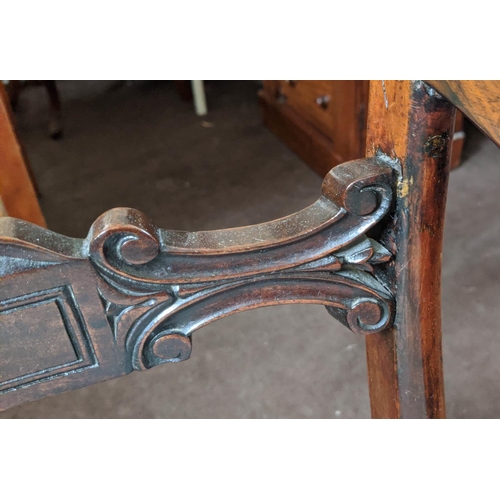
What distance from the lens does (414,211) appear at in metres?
0.52

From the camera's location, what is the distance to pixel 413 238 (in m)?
0.53

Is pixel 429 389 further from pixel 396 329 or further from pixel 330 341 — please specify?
pixel 330 341

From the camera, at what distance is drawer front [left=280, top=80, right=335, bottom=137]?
192cm

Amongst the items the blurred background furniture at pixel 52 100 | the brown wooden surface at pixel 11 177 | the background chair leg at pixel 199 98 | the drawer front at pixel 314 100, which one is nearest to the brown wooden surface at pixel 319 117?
the drawer front at pixel 314 100

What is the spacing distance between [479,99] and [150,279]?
0.28m

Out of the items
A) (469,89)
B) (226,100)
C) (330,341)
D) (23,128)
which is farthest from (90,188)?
(469,89)

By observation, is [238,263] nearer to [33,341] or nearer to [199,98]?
[33,341]

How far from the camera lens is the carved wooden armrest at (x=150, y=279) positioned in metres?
0.45

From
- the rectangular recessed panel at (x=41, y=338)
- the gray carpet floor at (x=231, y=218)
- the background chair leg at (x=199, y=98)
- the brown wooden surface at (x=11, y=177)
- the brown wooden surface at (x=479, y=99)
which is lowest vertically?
the gray carpet floor at (x=231, y=218)

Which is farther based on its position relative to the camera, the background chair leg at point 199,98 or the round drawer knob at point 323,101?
the background chair leg at point 199,98

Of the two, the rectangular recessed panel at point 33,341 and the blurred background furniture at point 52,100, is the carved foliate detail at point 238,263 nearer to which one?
the rectangular recessed panel at point 33,341

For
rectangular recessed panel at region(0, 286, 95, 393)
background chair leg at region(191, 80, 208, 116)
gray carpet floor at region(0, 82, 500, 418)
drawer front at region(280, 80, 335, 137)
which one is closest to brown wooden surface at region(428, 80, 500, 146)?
rectangular recessed panel at region(0, 286, 95, 393)

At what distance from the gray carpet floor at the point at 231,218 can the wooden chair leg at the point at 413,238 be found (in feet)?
2.44

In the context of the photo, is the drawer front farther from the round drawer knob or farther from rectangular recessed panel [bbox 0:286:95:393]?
rectangular recessed panel [bbox 0:286:95:393]
